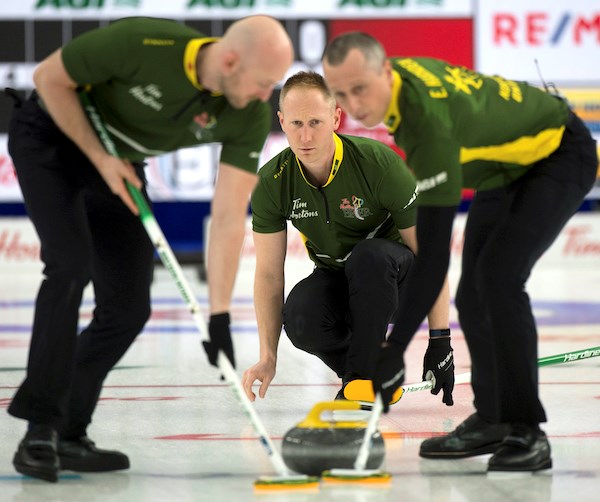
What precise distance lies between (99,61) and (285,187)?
117cm

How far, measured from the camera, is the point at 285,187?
12.8 feet

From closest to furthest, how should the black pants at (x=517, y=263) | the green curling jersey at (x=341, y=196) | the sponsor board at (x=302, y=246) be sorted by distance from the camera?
the black pants at (x=517, y=263) → the green curling jersey at (x=341, y=196) → the sponsor board at (x=302, y=246)

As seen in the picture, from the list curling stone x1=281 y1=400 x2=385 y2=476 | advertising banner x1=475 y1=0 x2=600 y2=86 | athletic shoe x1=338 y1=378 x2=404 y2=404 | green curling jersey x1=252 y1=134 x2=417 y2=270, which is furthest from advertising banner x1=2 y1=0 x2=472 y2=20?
curling stone x1=281 y1=400 x2=385 y2=476

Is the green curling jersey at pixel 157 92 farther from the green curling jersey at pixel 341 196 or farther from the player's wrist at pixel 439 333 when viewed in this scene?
the player's wrist at pixel 439 333

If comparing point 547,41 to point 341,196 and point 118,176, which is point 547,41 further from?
point 118,176

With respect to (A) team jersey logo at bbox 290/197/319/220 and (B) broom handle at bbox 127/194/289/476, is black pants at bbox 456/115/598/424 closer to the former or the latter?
(B) broom handle at bbox 127/194/289/476

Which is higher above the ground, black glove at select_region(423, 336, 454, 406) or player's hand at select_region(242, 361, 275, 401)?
black glove at select_region(423, 336, 454, 406)

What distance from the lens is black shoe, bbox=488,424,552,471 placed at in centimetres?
300

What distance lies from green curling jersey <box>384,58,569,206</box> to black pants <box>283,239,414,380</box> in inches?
25.7

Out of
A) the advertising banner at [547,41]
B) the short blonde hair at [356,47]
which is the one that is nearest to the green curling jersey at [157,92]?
the short blonde hair at [356,47]

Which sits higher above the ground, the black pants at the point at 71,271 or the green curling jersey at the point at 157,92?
the green curling jersey at the point at 157,92

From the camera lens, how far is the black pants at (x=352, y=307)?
372 cm

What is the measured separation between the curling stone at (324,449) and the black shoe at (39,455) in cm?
63

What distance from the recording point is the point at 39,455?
292cm
